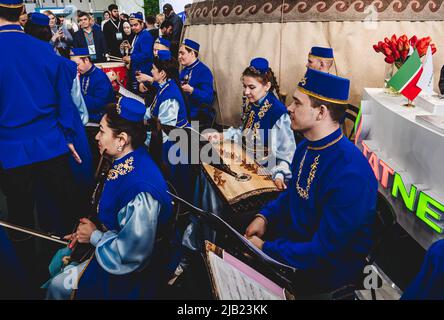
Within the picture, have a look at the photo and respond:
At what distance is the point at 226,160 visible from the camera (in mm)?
2666

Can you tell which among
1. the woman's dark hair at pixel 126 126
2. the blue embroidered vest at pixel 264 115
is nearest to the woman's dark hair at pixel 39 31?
the woman's dark hair at pixel 126 126

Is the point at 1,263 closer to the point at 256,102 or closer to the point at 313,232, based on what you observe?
the point at 313,232

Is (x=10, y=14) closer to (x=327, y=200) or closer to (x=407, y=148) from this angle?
(x=327, y=200)

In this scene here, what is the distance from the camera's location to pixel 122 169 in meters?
1.76

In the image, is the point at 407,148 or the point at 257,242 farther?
the point at 407,148

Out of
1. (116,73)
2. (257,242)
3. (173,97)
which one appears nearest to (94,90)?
(173,97)

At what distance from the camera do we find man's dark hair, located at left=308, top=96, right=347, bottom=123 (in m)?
1.65

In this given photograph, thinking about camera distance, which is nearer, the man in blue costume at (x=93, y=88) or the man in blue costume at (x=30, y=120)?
the man in blue costume at (x=30, y=120)

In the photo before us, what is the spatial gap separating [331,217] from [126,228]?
0.95 metres

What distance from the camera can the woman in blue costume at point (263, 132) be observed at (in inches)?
102

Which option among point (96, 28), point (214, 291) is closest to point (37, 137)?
point (214, 291)

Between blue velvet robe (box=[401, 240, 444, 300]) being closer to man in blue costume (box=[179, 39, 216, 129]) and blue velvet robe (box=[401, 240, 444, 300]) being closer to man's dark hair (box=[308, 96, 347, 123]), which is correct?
man's dark hair (box=[308, 96, 347, 123])

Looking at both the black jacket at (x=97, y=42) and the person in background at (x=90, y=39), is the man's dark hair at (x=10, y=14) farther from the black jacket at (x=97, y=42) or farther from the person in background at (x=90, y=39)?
the black jacket at (x=97, y=42)

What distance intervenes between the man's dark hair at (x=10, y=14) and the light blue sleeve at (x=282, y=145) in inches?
77.3
